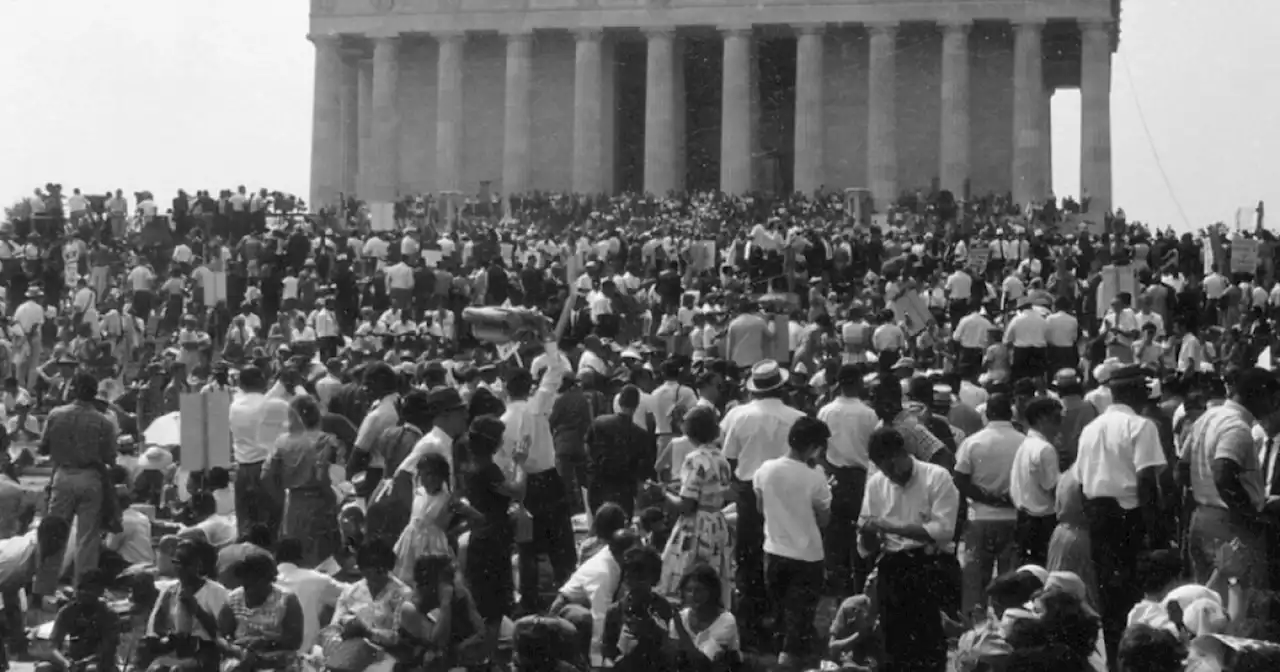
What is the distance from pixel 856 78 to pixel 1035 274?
2990 cm

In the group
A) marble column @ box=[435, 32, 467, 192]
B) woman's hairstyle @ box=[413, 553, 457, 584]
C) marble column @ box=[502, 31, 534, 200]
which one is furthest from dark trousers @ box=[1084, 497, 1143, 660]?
marble column @ box=[435, 32, 467, 192]

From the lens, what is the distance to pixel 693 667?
11703 millimetres

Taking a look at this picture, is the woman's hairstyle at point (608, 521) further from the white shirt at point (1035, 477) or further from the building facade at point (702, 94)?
the building facade at point (702, 94)

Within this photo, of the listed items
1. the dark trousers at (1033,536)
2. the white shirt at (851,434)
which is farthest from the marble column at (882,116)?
the dark trousers at (1033,536)

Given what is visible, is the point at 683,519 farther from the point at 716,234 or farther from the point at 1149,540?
the point at 716,234

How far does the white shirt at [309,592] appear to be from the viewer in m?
13.3

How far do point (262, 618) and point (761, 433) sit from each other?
4457 millimetres

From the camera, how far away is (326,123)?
223 feet

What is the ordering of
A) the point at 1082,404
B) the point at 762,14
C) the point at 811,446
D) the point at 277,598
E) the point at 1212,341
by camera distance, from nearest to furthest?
the point at 277,598 → the point at 811,446 → the point at 1082,404 → the point at 1212,341 → the point at 762,14

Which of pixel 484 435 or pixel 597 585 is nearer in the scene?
pixel 597 585

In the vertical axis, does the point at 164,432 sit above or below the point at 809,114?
below

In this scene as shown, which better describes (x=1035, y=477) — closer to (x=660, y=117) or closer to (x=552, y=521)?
(x=552, y=521)

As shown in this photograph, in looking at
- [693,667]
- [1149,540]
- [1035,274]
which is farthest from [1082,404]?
[1035,274]

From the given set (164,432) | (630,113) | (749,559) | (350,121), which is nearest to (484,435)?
(749,559)
